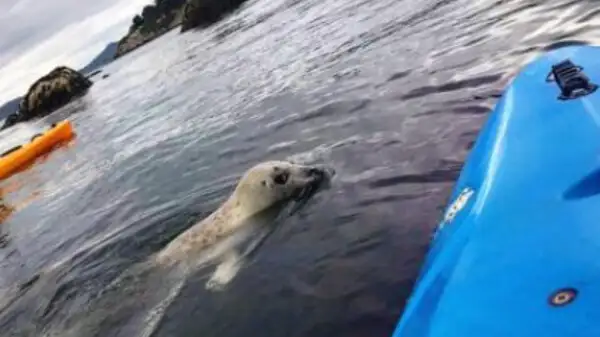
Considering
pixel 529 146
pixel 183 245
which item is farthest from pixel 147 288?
pixel 529 146

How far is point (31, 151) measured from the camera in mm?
22422

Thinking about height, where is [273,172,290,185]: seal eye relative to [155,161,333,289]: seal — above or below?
above

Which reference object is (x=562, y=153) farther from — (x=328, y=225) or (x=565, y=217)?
(x=328, y=225)

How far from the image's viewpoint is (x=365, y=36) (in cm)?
1798

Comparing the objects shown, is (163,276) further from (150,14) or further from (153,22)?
(150,14)

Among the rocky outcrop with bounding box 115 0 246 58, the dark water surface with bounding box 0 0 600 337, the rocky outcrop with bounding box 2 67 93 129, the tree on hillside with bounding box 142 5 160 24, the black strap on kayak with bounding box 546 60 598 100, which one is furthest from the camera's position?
the tree on hillside with bounding box 142 5 160 24

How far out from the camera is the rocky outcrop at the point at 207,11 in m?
52.8

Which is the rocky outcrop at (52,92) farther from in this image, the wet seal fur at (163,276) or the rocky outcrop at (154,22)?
the wet seal fur at (163,276)

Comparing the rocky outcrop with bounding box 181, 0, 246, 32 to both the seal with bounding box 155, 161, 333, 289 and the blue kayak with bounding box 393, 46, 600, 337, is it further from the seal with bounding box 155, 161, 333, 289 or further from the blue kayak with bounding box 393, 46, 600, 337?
the blue kayak with bounding box 393, 46, 600, 337

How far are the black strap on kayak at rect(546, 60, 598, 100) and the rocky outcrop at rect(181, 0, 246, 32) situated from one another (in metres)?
49.1

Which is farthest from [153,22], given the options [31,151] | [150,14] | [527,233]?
[527,233]

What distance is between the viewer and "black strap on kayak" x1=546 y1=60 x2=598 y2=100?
462cm

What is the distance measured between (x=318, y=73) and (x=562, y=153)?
12.1 meters

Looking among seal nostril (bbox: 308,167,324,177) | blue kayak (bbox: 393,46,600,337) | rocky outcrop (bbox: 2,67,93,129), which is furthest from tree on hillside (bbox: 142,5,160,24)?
blue kayak (bbox: 393,46,600,337)
